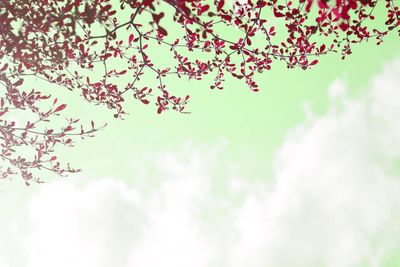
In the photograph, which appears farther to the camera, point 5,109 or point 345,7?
point 5,109

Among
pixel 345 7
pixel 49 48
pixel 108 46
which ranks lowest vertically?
pixel 345 7

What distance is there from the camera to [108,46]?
677 centimetres

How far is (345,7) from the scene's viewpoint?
134 inches

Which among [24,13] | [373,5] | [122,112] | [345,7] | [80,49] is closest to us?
[345,7]

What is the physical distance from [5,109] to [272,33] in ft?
15.7

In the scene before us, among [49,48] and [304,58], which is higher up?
[304,58]

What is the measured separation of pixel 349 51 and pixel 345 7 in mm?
4565

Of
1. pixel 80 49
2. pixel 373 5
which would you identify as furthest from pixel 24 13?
pixel 373 5

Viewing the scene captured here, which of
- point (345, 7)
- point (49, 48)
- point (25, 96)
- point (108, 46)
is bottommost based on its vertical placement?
point (345, 7)

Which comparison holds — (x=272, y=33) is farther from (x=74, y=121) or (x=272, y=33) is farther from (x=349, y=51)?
(x=74, y=121)

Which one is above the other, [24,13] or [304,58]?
[304,58]

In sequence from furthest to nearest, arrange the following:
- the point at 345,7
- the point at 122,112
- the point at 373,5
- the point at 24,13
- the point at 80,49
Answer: the point at 122,112 → the point at 80,49 → the point at 373,5 → the point at 24,13 → the point at 345,7

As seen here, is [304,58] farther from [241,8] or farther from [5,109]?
[5,109]

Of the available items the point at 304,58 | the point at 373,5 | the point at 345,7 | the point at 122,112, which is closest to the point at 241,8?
the point at 304,58
